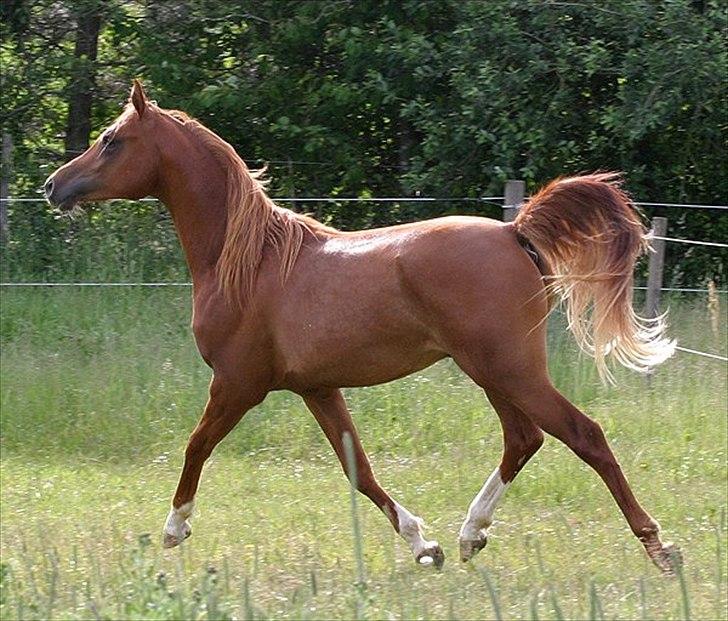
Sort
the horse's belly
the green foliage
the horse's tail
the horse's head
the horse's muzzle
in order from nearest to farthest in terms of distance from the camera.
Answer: the horse's tail, the horse's belly, the horse's head, the horse's muzzle, the green foliage

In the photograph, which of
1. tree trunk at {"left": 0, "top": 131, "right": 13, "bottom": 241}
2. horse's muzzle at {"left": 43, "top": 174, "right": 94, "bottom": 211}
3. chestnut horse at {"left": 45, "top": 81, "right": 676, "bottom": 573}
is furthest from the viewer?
tree trunk at {"left": 0, "top": 131, "right": 13, "bottom": 241}

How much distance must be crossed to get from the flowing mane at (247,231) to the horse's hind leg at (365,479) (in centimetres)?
62

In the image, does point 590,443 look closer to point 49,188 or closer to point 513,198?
point 49,188

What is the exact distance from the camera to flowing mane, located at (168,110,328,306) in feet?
20.3

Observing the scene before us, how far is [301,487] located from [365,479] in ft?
4.38

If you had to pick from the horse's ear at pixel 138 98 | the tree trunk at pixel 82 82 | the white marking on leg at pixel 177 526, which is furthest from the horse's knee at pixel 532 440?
the tree trunk at pixel 82 82

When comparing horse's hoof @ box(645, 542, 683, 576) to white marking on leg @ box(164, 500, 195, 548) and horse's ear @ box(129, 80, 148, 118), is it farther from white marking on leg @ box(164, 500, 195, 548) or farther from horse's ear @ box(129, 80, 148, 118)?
horse's ear @ box(129, 80, 148, 118)

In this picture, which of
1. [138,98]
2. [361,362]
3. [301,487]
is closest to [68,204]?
[138,98]

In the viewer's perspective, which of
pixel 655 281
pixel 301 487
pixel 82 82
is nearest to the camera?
pixel 301 487

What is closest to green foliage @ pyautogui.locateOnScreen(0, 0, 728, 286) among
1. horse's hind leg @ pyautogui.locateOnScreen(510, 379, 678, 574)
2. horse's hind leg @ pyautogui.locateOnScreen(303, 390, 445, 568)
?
horse's hind leg @ pyautogui.locateOnScreen(303, 390, 445, 568)

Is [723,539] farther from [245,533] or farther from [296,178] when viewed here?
[296,178]

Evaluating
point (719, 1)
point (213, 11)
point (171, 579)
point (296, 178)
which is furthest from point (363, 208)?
point (171, 579)

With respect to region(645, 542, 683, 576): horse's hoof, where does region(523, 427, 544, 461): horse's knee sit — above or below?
above

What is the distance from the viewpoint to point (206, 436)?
244 inches
